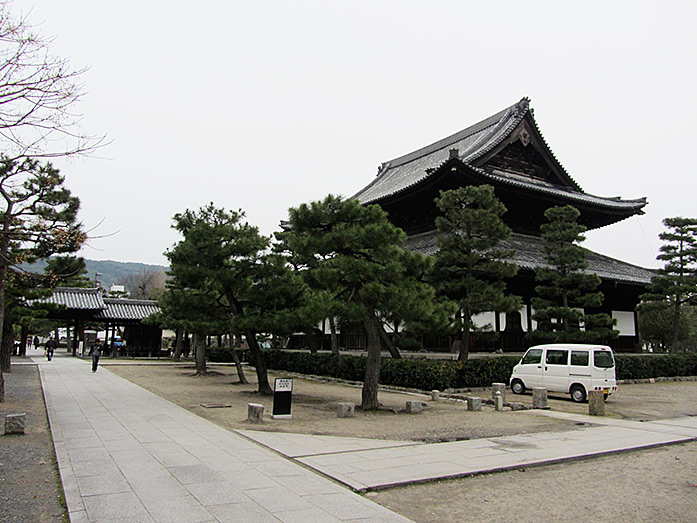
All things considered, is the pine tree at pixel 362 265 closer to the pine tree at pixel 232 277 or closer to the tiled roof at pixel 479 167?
the pine tree at pixel 232 277

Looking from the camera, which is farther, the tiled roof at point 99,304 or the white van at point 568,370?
the tiled roof at point 99,304

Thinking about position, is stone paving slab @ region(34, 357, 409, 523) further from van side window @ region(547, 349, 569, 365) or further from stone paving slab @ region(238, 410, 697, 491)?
van side window @ region(547, 349, 569, 365)

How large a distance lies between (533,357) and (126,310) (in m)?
30.8

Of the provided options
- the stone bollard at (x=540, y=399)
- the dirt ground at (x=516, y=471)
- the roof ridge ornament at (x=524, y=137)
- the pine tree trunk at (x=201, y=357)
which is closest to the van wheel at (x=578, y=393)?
the dirt ground at (x=516, y=471)

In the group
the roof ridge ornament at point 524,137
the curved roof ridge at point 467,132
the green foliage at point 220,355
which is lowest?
the green foliage at point 220,355

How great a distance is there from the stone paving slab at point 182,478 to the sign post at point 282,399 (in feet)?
5.42

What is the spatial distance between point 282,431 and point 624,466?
5992mm

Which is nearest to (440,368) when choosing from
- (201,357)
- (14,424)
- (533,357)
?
(533,357)

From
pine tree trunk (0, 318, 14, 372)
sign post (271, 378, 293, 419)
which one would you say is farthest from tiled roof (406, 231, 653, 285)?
pine tree trunk (0, 318, 14, 372)

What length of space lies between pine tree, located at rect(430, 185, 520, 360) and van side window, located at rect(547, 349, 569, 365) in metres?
1.91

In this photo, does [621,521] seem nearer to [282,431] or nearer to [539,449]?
[539,449]

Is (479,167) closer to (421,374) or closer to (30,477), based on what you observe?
(421,374)

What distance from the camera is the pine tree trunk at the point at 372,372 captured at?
1299 centimetres

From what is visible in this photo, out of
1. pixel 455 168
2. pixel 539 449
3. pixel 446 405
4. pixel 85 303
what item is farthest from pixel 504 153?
pixel 85 303
